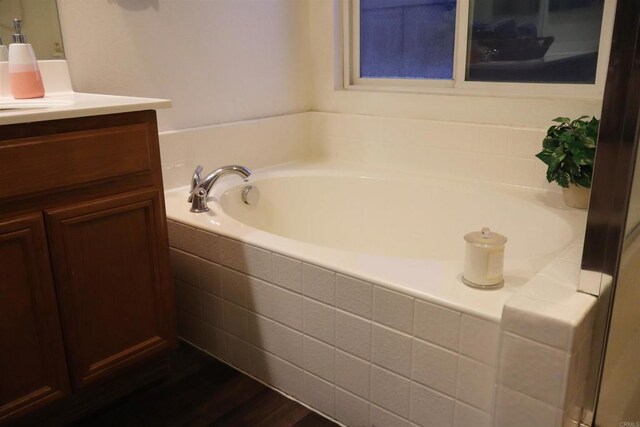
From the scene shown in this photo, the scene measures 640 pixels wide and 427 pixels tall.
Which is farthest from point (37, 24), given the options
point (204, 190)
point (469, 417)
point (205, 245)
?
point (469, 417)

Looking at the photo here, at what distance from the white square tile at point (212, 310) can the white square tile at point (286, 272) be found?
1.03 feet

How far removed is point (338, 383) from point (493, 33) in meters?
1.51

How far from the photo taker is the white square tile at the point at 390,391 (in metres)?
1.30

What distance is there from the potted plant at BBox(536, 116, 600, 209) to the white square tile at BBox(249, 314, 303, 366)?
38.7 inches

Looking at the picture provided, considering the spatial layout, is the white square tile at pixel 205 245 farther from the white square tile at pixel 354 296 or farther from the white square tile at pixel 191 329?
the white square tile at pixel 354 296

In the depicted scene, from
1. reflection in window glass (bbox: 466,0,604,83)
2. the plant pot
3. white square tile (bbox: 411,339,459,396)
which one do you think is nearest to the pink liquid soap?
white square tile (bbox: 411,339,459,396)

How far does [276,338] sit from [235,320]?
0.18 m

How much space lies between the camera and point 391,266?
4.37ft

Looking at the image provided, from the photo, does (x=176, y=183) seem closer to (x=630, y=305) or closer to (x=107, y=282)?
(x=107, y=282)

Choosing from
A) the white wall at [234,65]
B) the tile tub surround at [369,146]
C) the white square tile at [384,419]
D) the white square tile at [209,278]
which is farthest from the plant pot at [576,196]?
the white square tile at [209,278]

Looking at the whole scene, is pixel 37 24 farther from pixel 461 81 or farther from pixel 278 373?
pixel 461 81

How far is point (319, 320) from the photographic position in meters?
1.43

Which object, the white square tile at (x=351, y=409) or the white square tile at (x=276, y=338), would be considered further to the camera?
the white square tile at (x=276, y=338)

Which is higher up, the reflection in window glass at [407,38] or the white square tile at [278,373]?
the reflection in window glass at [407,38]
